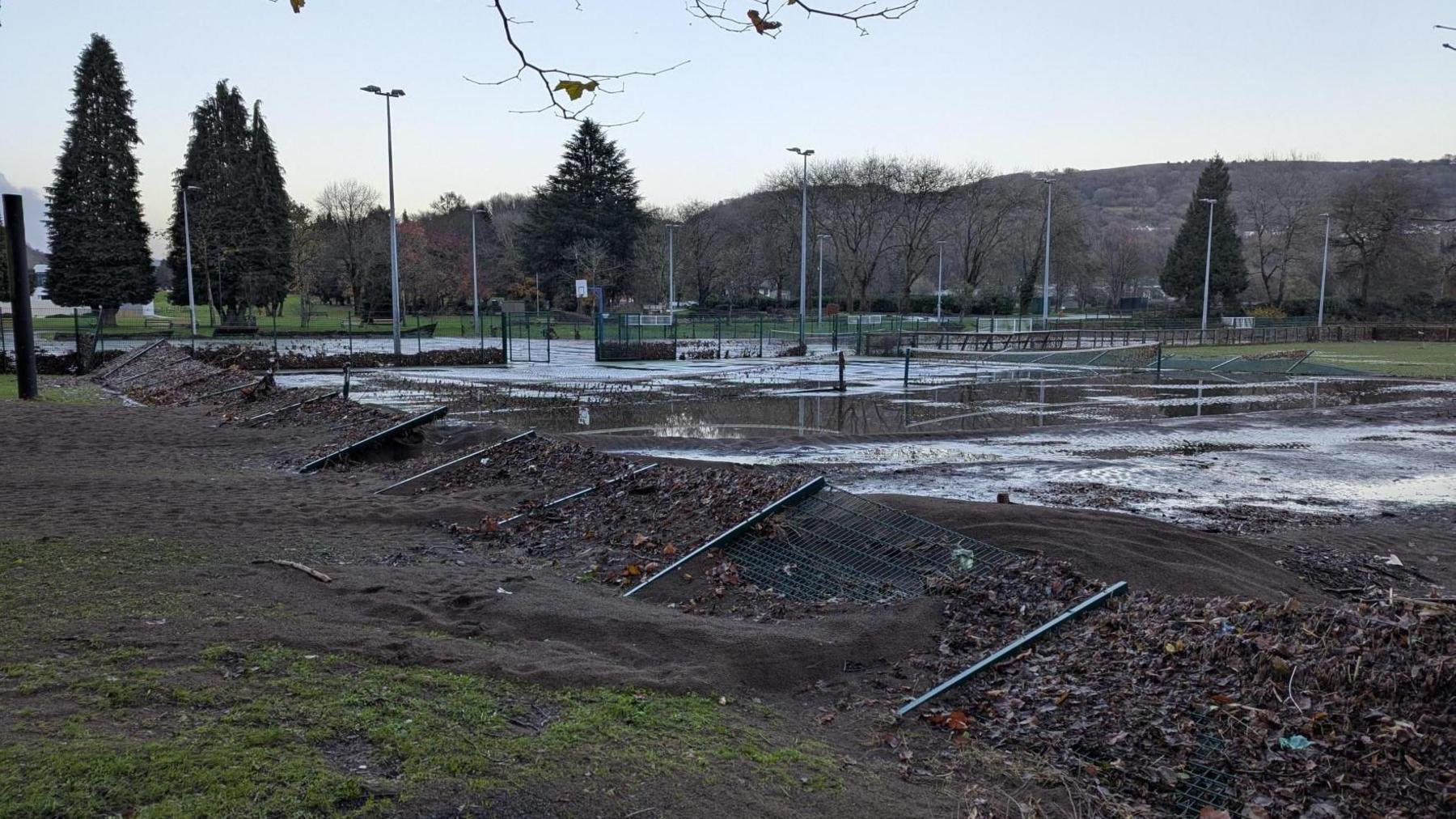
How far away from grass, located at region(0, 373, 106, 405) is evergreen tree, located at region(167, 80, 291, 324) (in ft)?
133

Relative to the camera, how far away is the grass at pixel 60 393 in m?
22.5

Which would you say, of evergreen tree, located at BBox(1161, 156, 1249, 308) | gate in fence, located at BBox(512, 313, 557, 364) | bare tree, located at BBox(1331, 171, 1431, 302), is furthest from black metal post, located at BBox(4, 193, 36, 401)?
bare tree, located at BBox(1331, 171, 1431, 302)

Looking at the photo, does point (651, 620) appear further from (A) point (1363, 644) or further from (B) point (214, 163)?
(B) point (214, 163)

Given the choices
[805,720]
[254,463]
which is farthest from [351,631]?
[254,463]

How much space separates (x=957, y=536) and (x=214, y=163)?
7130cm

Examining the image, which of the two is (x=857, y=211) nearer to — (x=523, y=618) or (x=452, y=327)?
(x=452, y=327)

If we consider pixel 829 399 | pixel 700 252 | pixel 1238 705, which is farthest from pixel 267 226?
pixel 1238 705

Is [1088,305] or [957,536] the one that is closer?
[957,536]

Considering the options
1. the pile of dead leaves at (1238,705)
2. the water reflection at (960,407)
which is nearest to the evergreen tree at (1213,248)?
the water reflection at (960,407)

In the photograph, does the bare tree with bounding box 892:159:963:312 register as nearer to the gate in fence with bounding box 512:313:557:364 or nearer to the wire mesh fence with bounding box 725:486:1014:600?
the gate in fence with bounding box 512:313:557:364

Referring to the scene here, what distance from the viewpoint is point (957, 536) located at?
340 inches

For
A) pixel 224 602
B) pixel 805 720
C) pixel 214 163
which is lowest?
pixel 805 720

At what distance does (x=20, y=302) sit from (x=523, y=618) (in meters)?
22.2

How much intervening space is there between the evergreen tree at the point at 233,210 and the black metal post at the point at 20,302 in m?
43.6
